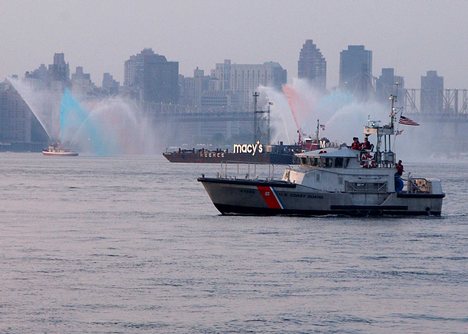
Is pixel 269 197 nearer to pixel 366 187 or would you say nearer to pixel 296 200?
pixel 296 200

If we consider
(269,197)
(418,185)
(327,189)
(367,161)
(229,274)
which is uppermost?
(367,161)

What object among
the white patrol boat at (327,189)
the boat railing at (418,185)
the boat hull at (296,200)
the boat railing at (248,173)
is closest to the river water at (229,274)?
the boat hull at (296,200)

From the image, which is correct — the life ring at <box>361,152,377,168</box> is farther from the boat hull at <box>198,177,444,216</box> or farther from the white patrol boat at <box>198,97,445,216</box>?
the boat hull at <box>198,177,444,216</box>

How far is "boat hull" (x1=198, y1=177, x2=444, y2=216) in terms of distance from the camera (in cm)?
5725

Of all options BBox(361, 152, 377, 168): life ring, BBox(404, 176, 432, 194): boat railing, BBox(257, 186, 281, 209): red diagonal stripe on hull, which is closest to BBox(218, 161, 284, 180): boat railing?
BBox(257, 186, 281, 209): red diagonal stripe on hull

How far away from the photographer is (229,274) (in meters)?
39.6

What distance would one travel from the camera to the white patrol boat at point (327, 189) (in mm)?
57281

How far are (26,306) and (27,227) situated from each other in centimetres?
2300

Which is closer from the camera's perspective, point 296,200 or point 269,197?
point 269,197

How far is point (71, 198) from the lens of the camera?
265 feet

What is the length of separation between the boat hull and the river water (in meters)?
0.65

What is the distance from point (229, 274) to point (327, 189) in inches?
732

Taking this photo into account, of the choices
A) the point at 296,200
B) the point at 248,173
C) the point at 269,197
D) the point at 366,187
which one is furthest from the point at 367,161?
the point at 248,173

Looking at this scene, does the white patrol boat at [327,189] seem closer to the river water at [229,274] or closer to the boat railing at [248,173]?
the river water at [229,274]
